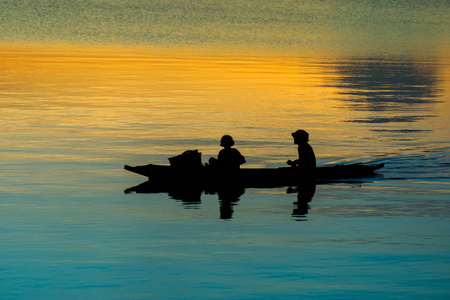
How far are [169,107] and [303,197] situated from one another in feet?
45.5

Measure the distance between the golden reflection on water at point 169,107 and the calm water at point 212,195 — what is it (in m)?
0.09

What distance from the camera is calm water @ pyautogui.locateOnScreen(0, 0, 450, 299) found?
10266mm

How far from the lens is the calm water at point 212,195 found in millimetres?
10266

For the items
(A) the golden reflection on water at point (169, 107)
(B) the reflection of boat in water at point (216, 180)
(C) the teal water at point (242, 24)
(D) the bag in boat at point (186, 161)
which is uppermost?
(C) the teal water at point (242, 24)

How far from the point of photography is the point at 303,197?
1564 cm

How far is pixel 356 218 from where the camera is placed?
13562 millimetres

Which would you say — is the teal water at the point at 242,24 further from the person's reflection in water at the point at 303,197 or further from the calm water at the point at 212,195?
the person's reflection in water at the point at 303,197

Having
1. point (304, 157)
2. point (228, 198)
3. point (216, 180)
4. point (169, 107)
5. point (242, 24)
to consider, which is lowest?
point (228, 198)

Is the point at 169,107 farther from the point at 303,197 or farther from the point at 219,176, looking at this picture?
the point at 303,197

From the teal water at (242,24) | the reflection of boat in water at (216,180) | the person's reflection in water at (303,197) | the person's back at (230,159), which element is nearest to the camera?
the person's reflection in water at (303,197)

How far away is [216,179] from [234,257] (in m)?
5.58

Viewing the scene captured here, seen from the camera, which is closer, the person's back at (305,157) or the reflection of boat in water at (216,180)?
the reflection of boat in water at (216,180)

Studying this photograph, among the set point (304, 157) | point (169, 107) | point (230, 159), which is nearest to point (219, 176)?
point (230, 159)

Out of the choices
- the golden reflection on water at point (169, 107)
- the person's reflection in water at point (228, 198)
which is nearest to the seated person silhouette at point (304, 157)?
the person's reflection in water at point (228, 198)
